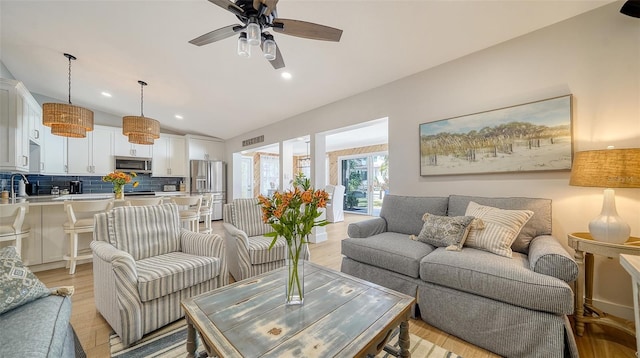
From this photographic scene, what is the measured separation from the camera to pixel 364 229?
2582 millimetres

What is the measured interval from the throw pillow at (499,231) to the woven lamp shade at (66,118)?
478cm

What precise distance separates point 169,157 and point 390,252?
638 centimetres

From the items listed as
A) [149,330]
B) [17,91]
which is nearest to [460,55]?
[149,330]

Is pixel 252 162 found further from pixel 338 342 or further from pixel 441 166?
pixel 338 342

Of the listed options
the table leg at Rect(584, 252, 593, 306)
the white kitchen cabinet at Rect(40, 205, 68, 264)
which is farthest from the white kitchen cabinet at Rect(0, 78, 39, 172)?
the table leg at Rect(584, 252, 593, 306)

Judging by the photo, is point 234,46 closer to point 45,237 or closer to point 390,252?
point 390,252

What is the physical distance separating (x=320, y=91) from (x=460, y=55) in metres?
1.86

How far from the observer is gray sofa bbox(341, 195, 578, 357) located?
1405 mm

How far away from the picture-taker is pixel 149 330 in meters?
1.69

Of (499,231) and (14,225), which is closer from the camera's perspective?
(499,231)

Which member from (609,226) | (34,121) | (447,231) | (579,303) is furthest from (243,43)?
(34,121)

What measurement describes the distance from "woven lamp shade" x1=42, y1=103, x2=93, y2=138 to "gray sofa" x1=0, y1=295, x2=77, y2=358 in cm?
286

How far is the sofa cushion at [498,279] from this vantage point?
54.4 inches

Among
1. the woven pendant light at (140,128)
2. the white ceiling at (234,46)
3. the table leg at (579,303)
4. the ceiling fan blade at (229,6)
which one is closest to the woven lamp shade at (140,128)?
the woven pendant light at (140,128)
